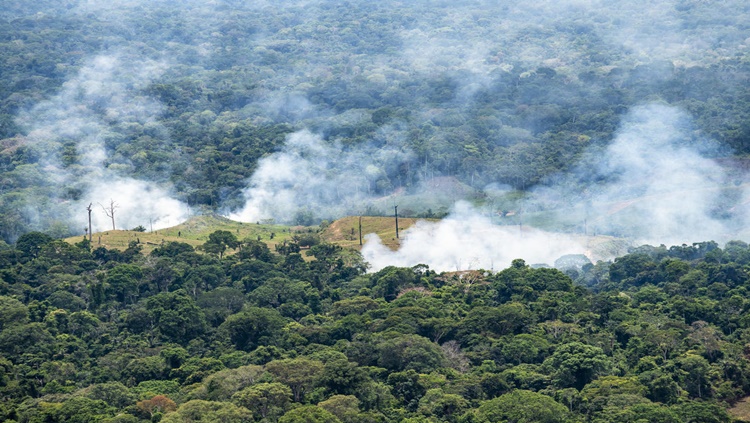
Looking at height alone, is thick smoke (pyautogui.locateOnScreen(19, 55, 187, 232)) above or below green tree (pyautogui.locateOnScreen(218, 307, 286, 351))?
above

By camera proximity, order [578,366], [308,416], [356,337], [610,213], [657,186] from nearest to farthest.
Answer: [308,416]
[578,366]
[356,337]
[610,213]
[657,186]

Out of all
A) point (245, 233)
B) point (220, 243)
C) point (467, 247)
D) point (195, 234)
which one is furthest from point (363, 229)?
point (195, 234)

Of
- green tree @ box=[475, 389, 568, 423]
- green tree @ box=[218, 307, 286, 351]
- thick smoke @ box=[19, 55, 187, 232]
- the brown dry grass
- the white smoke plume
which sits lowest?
the brown dry grass

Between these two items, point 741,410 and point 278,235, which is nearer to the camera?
point 741,410

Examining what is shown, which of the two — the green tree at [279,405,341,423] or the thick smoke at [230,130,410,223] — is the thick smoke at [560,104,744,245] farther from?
the green tree at [279,405,341,423]

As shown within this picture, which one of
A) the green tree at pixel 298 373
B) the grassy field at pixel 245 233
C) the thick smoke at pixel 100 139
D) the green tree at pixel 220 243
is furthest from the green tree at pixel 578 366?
the thick smoke at pixel 100 139

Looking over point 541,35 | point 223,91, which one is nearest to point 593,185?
point 223,91

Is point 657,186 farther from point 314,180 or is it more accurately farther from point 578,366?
point 578,366

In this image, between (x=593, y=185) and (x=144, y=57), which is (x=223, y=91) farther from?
(x=593, y=185)

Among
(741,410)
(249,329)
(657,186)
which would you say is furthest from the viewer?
(657,186)

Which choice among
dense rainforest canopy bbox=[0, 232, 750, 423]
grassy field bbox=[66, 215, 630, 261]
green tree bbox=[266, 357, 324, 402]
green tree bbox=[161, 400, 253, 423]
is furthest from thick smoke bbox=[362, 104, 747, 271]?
green tree bbox=[161, 400, 253, 423]
